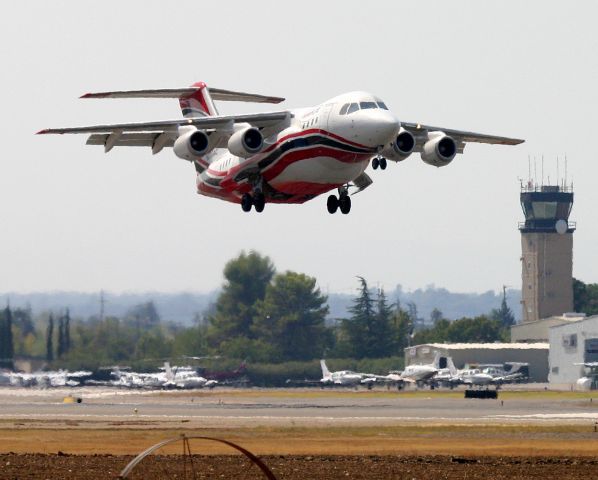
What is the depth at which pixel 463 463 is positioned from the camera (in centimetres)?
3822

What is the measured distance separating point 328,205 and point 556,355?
3190 inches

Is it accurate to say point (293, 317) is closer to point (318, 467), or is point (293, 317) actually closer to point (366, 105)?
point (366, 105)

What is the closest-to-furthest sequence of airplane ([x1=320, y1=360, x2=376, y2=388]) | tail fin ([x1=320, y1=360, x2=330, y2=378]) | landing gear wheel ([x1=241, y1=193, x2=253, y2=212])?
landing gear wheel ([x1=241, y1=193, x2=253, y2=212]) < airplane ([x1=320, y1=360, x2=376, y2=388]) < tail fin ([x1=320, y1=360, x2=330, y2=378])

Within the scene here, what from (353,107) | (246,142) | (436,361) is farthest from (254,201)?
(436,361)

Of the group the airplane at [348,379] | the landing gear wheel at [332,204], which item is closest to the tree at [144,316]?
the airplane at [348,379]

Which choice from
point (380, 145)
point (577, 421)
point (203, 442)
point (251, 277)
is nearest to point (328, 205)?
point (380, 145)

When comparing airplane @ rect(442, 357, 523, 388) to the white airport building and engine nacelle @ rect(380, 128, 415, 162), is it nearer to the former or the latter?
the white airport building

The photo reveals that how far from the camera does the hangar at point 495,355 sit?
427 ft

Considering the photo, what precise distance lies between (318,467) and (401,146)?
14869 millimetres

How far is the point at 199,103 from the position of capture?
194 ft

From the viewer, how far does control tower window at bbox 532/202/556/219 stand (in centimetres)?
16175

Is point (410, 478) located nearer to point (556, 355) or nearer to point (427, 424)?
point (427, 424)

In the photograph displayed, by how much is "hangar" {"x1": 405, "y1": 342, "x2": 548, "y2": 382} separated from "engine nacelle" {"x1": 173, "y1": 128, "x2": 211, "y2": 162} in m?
86.7

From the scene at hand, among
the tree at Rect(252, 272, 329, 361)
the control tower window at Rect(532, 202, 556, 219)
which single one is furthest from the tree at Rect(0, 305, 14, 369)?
the control tower window at Rect(532, 202, 556, 219)
